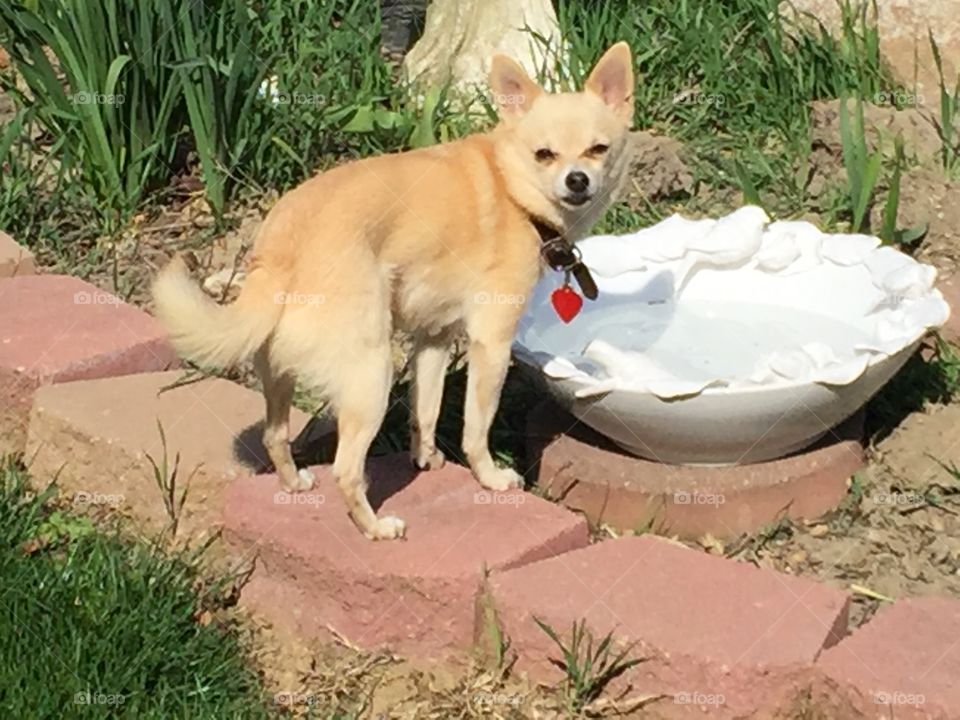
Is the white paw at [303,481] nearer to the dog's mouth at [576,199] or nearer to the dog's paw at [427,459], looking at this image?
the dog's paw at [427,459]

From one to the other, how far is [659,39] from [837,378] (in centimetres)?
225

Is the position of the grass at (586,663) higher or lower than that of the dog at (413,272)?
lower

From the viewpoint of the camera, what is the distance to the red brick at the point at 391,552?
3197 mm

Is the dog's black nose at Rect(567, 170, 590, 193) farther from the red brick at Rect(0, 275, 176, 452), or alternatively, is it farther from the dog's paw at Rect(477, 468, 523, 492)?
the red brick at Rect(0, 275, 176, 452)

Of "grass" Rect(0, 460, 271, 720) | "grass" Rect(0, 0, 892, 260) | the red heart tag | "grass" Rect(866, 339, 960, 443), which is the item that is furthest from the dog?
"grass" Rect(0, 0, 892, 260)

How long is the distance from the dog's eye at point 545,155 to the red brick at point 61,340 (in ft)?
3.67

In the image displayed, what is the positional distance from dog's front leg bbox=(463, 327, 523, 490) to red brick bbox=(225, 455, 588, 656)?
90mm

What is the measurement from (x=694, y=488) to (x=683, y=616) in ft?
2.03

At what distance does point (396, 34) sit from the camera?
609 cm

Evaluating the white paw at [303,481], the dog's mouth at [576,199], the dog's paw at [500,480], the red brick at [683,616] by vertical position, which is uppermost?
the dog's mouth at [576,199]

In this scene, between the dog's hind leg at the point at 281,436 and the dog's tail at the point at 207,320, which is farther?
the dog's hind leg at the point at 281,436

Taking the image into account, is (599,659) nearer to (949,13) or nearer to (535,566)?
(535,566)

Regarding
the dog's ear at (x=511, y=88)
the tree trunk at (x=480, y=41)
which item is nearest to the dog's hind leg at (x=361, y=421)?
the dog's ear at (x=511, y=88)

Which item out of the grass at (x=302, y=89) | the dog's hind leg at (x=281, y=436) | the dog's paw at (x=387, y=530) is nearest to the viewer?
the dog's paw at (x=387, y=530)
